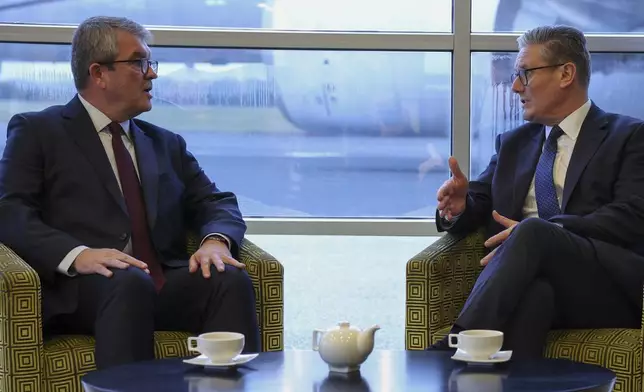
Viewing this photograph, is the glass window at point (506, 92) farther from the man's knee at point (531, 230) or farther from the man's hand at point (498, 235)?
the man's knee at point (531, 230)

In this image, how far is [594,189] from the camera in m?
3.18

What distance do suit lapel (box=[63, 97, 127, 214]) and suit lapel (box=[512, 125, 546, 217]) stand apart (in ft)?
4.28

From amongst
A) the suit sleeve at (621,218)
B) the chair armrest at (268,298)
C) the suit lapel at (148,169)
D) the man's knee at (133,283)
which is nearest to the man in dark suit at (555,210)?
the suit sleeve at (621,218)

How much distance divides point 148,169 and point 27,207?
1.39 feet

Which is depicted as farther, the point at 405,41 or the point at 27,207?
the point at 405,41

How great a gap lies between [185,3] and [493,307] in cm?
195

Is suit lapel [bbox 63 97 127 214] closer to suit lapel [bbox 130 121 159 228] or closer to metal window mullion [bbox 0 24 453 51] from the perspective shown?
suit lapel [bbox 130 121 159 228]

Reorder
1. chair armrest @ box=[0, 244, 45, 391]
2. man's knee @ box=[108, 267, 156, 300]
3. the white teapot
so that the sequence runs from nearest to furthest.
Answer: the white teapot < chair armrest @ box=[0, 244, 45, 391] < man's knee @ box=[108, 267, 156, 300]

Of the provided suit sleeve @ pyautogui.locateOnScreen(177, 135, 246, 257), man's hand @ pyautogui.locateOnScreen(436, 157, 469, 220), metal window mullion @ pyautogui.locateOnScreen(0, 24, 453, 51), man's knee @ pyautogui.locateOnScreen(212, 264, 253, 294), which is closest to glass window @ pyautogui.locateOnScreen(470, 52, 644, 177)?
metal window mullion @ pyautogui.locateOnScreen(0, 24, 453, 51)

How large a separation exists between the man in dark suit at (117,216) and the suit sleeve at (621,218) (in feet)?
3.41

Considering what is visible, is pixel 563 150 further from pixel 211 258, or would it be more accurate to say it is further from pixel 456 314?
pixel 211 258

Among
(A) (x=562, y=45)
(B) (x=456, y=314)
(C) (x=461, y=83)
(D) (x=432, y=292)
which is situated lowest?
(B) (x=456, y=314)

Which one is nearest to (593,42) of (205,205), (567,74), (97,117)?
(567,74)

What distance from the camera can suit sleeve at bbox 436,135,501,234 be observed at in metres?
3.24
